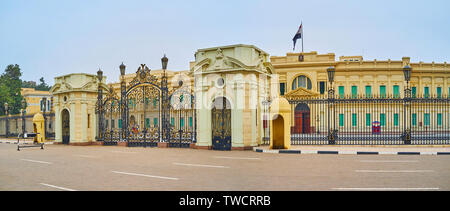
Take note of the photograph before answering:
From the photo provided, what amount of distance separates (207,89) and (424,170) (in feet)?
35.3

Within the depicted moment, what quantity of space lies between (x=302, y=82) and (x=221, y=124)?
83.0ft

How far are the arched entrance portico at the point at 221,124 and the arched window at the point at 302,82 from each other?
81.4 feet

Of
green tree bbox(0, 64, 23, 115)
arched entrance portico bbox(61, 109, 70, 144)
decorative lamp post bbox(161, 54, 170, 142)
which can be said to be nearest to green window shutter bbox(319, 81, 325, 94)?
decorative lamp post bbox(161, 54, 170, 142)

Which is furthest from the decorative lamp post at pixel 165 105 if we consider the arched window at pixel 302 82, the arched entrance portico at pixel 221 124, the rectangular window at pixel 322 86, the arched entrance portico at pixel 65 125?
the rectangular window at pixel 322 86

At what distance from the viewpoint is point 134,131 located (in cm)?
2145

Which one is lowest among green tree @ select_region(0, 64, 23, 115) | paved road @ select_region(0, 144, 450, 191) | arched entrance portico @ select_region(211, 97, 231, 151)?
paved road @ select_region(0, 144, 450, 191)

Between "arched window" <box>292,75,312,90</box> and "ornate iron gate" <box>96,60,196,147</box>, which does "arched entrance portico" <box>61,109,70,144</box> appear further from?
"arched window" <box>292,75,312,90</box>

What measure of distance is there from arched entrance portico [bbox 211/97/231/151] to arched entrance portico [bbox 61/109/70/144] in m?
13.1

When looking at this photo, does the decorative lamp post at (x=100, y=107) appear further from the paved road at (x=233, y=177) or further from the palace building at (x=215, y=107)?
the paved road at (x=233, y=177)

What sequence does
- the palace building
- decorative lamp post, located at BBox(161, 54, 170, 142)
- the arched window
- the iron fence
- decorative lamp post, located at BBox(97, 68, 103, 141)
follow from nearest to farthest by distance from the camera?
the palace building < the iron fence < decorative lamp post, located at BBox(161, 54, 170, 142) < decorative lamp post, located at BBox(97, 68, 103, 141) < the arched window

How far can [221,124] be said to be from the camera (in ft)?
56.7

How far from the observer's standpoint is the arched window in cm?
4019

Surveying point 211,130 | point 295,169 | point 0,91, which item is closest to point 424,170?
point 295,169

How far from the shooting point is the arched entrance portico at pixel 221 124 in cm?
1709
